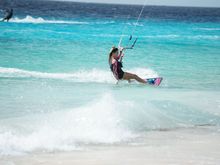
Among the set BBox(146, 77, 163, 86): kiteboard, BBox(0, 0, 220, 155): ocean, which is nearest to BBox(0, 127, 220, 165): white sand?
BBox(0, 0, 220, 155): ocean

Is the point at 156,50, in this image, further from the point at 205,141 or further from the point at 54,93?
the point at 205,141

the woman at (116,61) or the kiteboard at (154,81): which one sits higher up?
the woman at (116,61)

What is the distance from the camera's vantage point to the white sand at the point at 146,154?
8453mm

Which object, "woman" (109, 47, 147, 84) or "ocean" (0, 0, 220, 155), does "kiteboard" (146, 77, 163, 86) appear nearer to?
"ocean" (0, 0, 220, 155)

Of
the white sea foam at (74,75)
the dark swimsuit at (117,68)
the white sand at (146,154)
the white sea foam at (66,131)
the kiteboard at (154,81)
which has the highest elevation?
the white sand at (146,154)

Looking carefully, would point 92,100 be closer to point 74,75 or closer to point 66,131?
point 66,131

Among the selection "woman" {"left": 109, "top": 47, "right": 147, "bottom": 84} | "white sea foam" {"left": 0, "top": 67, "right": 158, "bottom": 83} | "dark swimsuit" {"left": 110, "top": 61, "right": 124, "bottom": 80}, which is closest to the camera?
"woman" {"left": 109, "top": 47, "right": 147, "bottom": 84}

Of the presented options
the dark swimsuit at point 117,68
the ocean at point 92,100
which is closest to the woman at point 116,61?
the dark swimsuit at point 117,68

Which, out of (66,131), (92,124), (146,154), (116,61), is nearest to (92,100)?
(116,61)

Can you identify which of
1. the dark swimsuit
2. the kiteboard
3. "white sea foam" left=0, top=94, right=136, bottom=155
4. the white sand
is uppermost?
the white sand

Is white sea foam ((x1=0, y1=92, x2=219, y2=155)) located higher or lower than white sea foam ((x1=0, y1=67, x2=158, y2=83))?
higher

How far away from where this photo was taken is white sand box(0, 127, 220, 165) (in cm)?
845

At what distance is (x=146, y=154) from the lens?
29.2ft

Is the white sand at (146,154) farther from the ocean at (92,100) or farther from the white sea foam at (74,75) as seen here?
the white sea foam at (74,75)
